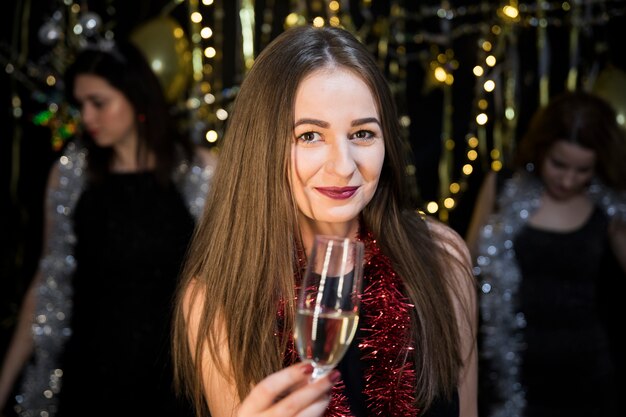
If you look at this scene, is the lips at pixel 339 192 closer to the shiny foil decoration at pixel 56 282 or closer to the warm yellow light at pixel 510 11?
the shiny foil decoration at pixel 56 282

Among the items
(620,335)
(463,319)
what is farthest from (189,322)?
Result: (620,335)

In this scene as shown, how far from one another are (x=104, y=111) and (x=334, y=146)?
1.69 m

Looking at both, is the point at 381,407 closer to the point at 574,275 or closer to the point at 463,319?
the point at 463,319

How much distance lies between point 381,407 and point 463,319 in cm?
24

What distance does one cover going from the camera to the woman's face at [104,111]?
305cm

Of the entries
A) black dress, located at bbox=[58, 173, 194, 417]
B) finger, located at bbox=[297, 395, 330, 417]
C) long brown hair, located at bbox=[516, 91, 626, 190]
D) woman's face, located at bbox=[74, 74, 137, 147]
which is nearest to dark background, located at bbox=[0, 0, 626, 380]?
long brown hair, located at bbox=[516, 91, 626, 190]

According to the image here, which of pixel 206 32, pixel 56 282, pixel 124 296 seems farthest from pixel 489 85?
pixel 56 282

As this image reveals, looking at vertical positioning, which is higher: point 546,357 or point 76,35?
point 76,35

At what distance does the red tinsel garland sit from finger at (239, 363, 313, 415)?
1.01 feet

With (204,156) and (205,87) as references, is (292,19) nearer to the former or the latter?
(205,87)

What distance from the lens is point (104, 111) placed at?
3.06 m

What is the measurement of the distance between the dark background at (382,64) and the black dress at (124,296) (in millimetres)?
586

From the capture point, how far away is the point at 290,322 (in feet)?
5.29

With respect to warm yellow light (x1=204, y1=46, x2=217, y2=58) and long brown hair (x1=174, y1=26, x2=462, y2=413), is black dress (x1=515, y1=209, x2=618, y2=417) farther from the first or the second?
long brown hair (x1=174, y1=26, x2=462, y2=413)
